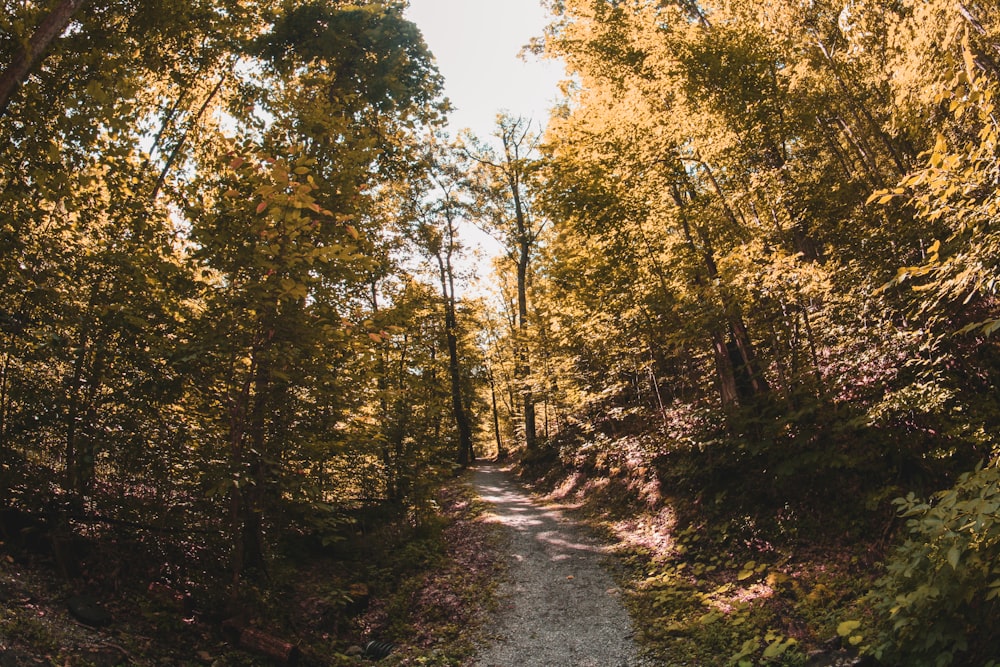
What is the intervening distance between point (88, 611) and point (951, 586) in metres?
7.00

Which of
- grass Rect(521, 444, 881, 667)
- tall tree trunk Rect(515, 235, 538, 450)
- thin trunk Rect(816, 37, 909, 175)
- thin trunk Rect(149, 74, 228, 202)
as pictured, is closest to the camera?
grass Rect(521, 444, 881, 667)

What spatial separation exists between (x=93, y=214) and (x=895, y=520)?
9.40 m

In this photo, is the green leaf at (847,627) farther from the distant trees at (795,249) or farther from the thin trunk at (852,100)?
the thin trunk at (852,100)

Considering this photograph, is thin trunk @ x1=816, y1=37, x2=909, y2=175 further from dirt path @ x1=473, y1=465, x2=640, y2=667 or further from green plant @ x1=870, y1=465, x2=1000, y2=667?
dirt path @ x1=473, y1=465, x2=640, y2=667

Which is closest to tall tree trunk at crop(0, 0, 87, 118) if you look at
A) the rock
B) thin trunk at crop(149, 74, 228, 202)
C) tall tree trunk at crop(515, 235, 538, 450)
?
thin trunk at crop(149, 74, 228, 202)

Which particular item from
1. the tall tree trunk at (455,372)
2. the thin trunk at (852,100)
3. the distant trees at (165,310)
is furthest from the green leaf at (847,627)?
the tall tree trunk at (455,372)

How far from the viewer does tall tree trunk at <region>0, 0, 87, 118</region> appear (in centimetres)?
441

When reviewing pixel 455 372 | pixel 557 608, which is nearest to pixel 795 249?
pixel 557 608

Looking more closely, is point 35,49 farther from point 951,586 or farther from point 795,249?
point 795,249

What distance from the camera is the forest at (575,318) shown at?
4.48 m

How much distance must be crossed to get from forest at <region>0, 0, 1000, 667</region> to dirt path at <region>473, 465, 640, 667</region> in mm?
522

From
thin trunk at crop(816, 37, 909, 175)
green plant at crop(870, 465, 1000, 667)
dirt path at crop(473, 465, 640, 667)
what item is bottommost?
dirt path at crop(473, 465, 640, 667)

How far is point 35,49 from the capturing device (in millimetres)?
4652

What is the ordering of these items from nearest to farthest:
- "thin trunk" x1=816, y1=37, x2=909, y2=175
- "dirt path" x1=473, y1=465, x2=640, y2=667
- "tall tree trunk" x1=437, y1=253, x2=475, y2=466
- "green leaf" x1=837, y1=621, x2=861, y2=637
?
"green leaf" x1=837, y1=621, x2=861, y2=637
"dirt path" x1=473, y1=465, x2=640, y2=667
"thin trunk" x1=816, y1=37, x2=909, y2=175
"tall tree trunk" x1=437, y1=253, x2=475, y2=466
